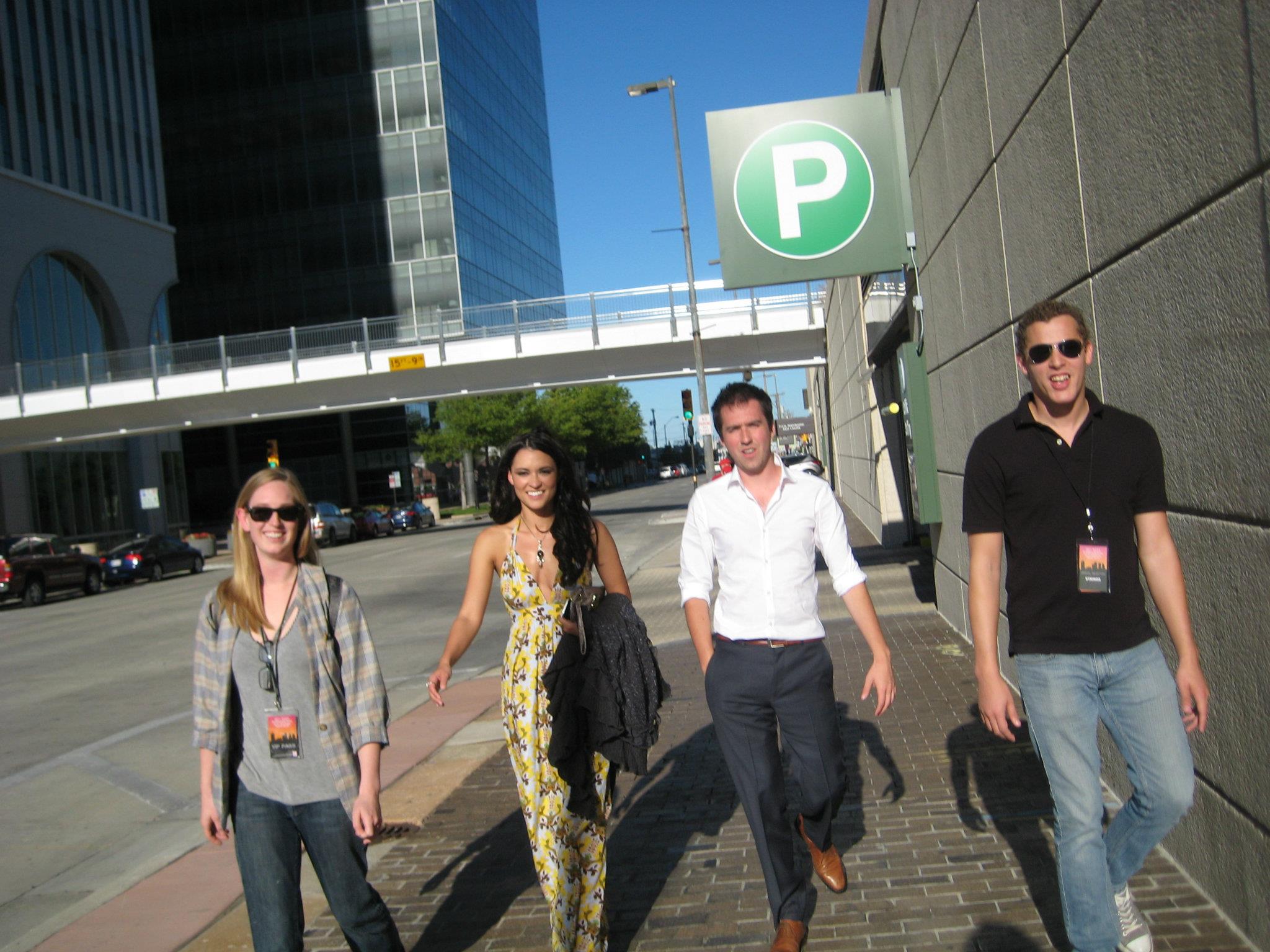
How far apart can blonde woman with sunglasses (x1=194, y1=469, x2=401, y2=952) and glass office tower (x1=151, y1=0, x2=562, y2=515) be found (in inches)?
2629

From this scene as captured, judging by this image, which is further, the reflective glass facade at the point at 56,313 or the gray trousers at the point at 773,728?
the reflective glass facade at the point at 56,313

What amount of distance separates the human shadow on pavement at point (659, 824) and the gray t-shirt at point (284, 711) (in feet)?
4.59

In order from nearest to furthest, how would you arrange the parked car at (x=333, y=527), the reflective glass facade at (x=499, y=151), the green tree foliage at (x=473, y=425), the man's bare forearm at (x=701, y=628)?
the man's bare forearm at (x=701, y=628)
the parked car at (x=333, y=527)
the green tree foliage at (x=473, y=425)
the reflective glass facade at (x=499, y=151)

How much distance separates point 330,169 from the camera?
70.1 meters

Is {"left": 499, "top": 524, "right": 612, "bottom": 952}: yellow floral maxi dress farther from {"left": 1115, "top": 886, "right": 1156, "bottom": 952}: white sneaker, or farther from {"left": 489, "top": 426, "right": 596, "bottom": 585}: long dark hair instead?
{"left": 1115, "top": 886, "right": 1156, "bottom": 952}: white sneaker

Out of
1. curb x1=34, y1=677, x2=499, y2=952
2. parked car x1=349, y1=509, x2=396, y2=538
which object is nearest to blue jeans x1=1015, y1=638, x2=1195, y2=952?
curb x1=34, y1=677, x2=499, y2=952

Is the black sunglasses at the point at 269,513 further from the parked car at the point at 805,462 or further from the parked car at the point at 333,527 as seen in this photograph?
the parked car at the point at 333,527

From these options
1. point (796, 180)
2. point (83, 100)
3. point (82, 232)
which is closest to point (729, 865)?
point (796, 180)

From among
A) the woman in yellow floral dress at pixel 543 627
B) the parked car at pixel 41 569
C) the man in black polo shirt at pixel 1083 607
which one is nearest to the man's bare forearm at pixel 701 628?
the woman in yellow floral dress at pixel 543 627

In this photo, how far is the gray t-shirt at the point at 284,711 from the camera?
3148mm

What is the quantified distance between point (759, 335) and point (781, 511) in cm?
2818

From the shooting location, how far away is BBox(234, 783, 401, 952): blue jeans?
10.3 ft

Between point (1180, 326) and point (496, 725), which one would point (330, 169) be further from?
point (1180, 326)

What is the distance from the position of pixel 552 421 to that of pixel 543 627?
71.5 m
